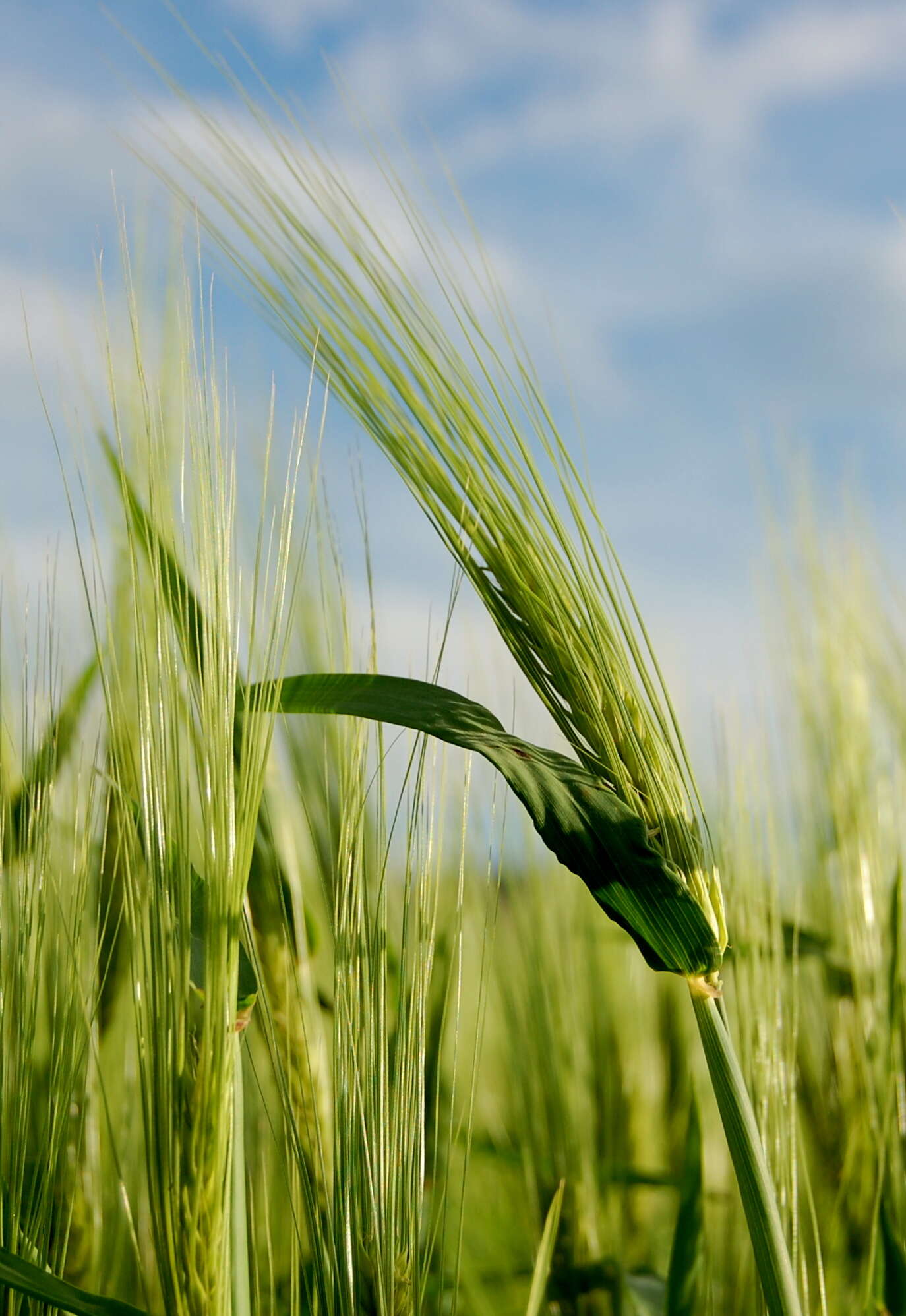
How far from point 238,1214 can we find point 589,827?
0.64ft

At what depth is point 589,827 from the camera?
385mm

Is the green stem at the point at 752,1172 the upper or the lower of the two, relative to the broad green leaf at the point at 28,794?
lower

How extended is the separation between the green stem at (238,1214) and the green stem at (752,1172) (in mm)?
175

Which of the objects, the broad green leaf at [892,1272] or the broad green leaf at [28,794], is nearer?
the broad green leaf at [28,794]

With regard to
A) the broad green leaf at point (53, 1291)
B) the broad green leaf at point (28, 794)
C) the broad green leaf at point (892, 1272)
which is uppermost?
the broad green leaf at point (28, 794)

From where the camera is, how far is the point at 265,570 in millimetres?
410

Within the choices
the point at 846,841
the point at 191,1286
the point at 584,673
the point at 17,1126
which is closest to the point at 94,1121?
the point at 17,1126

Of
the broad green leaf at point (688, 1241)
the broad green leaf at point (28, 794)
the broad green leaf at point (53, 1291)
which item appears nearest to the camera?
the broad green leaf at point (53, 1291)

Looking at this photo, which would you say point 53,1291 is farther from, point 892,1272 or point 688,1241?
point 892,1272

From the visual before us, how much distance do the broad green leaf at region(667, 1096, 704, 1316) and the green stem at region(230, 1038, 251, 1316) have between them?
0.29m

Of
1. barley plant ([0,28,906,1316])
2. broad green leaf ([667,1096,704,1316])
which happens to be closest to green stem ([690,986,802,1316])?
barley plant ([0,28,906,1316])

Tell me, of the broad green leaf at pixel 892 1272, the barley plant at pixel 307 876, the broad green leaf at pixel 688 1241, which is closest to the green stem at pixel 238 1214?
the barley plant at pixel 307 876

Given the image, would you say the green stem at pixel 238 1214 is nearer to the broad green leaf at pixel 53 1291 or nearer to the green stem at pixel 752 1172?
the broad green leaf at pixel 53 1291

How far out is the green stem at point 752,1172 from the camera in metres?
0.38
